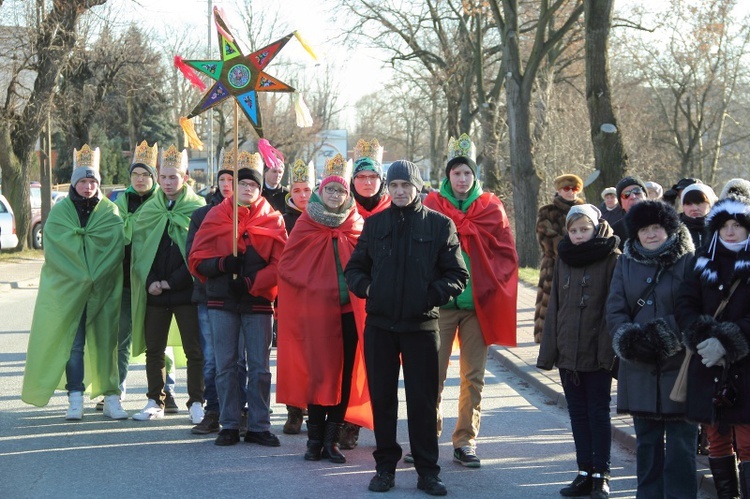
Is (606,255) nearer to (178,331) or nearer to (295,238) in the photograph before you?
(295,238)

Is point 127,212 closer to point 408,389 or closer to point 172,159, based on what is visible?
point 172,159

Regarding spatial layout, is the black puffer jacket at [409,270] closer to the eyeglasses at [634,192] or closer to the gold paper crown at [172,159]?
the gold paper crown at [172,159]

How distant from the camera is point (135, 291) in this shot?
8945 millimetres

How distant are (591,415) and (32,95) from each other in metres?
24.1

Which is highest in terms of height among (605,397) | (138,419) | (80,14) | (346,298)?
(80,14)

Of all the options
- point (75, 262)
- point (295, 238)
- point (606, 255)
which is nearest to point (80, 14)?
point (75, 262)

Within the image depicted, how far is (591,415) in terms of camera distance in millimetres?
6531

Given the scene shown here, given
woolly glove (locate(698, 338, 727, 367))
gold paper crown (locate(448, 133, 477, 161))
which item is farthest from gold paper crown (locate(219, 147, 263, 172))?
woolly glove (locate(698, 338, 727, 367))

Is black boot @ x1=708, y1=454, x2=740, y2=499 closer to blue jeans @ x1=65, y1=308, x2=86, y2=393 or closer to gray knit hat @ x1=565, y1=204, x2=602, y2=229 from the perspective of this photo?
gray knit hat @ x1=565, y1=204, x2=602, y2=229

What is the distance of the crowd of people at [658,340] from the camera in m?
5.56

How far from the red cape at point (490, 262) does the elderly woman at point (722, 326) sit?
6.27 feet

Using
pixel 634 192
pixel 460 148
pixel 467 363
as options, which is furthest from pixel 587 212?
pixel 634 192

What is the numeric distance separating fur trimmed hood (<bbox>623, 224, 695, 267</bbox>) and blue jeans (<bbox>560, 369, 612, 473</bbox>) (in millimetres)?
895

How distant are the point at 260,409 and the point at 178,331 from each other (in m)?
1.71
